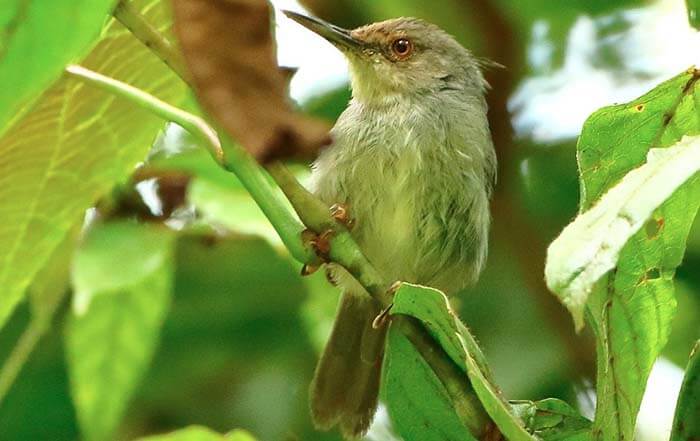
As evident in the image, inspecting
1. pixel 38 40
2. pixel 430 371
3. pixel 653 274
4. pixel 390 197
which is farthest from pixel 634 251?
pixel 390 197

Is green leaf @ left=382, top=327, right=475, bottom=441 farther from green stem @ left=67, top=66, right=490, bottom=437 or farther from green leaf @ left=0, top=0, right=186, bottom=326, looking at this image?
green leaf @ left=0, top=0, right=186, bottom=326

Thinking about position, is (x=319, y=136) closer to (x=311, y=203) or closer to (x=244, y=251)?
(x=311, y=203)

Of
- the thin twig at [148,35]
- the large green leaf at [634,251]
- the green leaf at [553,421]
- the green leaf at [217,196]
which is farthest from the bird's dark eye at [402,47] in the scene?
the thin twig at [148,35]

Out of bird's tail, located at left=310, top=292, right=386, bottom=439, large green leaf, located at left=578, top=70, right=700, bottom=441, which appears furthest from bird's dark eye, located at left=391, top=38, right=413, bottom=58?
large green leaf, located at left=578, top=70, right=700, bottom=441

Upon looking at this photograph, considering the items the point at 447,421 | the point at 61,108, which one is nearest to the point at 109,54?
the point at 61,108

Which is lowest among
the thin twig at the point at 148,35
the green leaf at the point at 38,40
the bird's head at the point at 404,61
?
the green leaf at the point at 38,40

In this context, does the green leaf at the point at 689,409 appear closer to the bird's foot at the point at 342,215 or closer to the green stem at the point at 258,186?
the green stem at the point at 258,186

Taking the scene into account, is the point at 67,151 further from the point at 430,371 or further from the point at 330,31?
the point at 330,31
